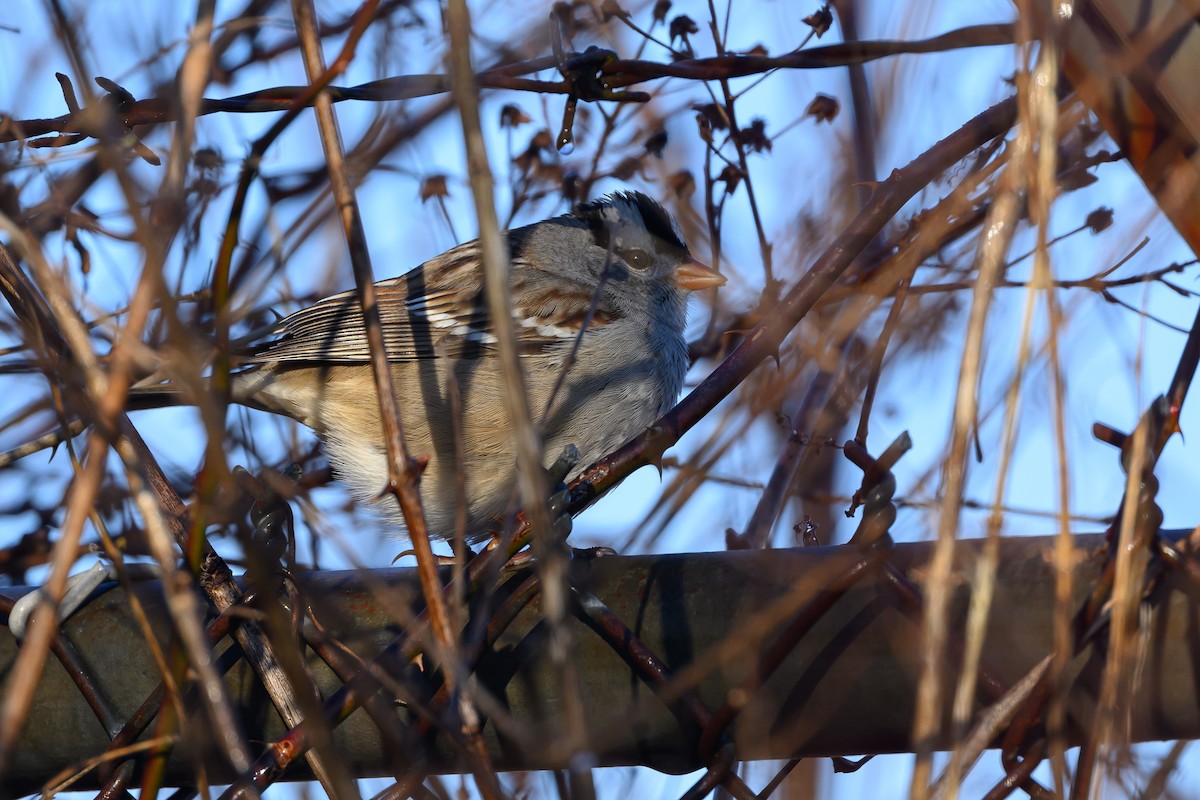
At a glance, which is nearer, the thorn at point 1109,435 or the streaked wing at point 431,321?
the thorn at point 1109,435

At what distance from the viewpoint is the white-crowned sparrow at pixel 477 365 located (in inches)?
117

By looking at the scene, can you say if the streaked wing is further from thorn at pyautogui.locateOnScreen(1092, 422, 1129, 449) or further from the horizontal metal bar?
thorn at pyautogui.locateOnScreen(1092, 422, 1129, 449)

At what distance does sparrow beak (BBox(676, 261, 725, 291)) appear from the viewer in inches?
136

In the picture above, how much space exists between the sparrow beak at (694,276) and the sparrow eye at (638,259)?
0.14 meters

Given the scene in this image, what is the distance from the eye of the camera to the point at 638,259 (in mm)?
3748

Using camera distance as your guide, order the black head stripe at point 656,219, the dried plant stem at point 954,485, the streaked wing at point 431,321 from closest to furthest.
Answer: the dried plant stem at point 954,485 < the streaked wing at point 431,321 < the black head stripe at point 656,219

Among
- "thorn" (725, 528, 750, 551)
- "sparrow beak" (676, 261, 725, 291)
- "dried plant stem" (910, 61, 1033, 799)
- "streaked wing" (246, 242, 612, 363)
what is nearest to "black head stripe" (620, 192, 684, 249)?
"sparrow beak" (676, 261, 725, 291)

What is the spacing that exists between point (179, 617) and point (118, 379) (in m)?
0.22

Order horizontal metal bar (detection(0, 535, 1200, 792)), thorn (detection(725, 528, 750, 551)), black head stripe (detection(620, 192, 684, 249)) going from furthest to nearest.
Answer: black head stripe (detection(620, 192, 684, 249)) → thorn (detection(725, 528, 750, 551)) → horizontal metal bar (detection(0, 535, 1200, 792))

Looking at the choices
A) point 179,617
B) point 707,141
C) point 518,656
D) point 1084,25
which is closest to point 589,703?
point 518,656

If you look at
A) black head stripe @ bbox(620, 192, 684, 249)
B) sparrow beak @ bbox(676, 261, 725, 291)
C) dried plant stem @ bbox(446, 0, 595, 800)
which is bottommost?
dried plant stem @ bbox(446, 0, 595, 800)

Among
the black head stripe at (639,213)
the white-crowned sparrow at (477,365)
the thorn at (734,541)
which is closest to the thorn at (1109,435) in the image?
the thorn at (734,541)

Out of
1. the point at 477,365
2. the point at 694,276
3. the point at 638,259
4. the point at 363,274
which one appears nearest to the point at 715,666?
the point at 363,274

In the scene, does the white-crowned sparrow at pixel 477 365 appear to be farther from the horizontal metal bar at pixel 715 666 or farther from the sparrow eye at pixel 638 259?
the horizontal metal bar at pixel 715 666
